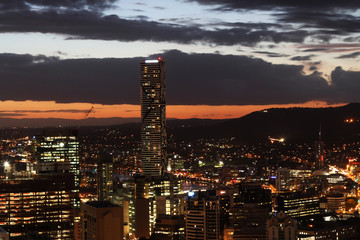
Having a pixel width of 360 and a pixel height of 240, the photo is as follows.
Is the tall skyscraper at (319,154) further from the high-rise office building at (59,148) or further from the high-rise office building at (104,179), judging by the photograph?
the high-rise office building at (59,148)

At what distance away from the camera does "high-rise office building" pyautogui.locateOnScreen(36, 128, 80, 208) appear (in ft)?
218

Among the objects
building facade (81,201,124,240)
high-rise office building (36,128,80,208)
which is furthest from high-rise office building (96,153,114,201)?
building facade (81,201,124,240)

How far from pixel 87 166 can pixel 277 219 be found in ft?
178

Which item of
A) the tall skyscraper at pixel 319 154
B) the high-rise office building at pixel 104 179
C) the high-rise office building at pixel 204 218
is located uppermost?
the high-rise office building at pixel 204 218

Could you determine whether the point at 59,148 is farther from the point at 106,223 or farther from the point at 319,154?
the point at 319,154

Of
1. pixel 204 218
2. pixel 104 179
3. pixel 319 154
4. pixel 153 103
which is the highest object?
pixel 153 103

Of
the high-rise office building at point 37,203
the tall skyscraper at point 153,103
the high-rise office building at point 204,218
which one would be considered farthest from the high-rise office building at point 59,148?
the high-rise office building at point 204,218

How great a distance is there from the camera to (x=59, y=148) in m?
67.1

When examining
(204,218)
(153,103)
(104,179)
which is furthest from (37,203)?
(153,103)

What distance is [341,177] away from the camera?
7619 centimetres

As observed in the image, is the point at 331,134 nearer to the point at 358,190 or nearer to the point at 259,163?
the point at 259,163

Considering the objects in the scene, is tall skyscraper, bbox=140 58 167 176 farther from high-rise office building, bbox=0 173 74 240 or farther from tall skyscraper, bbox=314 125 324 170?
high-rise office building, bbox=0 173 74 240

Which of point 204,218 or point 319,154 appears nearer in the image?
point 204,218

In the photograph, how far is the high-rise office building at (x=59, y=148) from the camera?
66.5 metres
